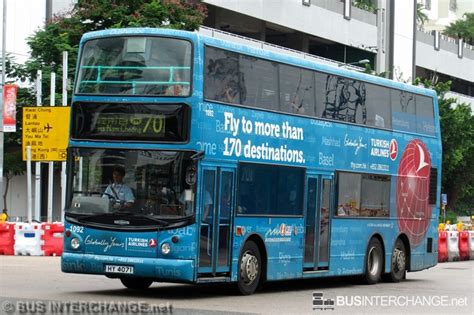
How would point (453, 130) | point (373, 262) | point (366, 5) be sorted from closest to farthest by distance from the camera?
point (373, 262) < point (453, 130) < point (366, 5)

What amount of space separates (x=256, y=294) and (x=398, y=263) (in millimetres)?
6043

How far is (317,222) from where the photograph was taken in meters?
20.4

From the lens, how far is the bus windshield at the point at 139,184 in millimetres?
16578

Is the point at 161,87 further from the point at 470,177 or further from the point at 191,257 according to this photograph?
the point at 470,177

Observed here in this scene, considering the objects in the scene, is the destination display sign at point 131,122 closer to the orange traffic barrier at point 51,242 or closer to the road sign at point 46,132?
the orange traffic barrier at point 51,242

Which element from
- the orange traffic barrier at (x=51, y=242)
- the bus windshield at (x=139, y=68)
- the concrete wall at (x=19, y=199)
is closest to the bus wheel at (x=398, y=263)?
the bus windshield at (x=139, y=68)

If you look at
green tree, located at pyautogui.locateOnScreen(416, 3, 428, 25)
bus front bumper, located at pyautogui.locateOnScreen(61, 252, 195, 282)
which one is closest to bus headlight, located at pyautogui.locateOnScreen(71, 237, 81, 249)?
bus front bumper, located at pyautogui.locateOnScreen(61, 252, 195, 282)

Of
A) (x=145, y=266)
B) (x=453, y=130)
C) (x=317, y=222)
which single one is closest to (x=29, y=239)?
(x=317, y=222)

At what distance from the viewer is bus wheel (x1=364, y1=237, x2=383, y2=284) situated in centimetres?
2247

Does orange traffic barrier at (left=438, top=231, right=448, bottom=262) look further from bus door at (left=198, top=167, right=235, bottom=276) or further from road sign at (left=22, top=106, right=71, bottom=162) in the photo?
bus door at (left=198, top=167, right=235, bottom=276)

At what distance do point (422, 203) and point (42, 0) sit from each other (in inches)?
934

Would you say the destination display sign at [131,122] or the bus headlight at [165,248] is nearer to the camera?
the bus headlight at [165,248]

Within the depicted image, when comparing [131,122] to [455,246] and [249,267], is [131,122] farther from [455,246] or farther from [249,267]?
[455,246]

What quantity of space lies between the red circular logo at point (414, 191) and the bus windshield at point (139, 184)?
8.06 metres
